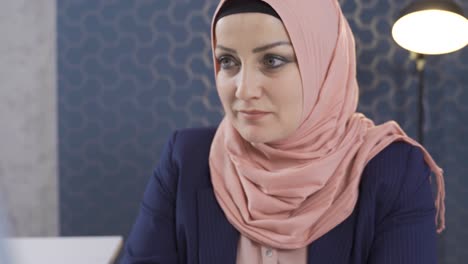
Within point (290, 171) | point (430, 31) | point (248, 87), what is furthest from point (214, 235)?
point (430, 31)

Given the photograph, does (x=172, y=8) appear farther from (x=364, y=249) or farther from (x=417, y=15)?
(x=364, y=249)

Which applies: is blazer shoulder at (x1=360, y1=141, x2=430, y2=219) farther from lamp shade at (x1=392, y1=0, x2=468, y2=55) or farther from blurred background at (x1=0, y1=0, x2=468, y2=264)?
blurred background at (x1=0, y1=0, x2=468, y2=264)

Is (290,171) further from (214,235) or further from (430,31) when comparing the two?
(430,31)

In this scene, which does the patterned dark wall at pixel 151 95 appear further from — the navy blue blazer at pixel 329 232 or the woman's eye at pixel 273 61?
the woman's eye at pixel 273 61

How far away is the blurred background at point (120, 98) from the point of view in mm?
1834

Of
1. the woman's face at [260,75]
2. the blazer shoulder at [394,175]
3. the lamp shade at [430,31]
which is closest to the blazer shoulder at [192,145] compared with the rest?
the woman's face at [260,75]

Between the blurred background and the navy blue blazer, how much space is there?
94 cm

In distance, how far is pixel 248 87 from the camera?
800 mm

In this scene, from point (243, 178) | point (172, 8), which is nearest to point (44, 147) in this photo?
point (172, 8)

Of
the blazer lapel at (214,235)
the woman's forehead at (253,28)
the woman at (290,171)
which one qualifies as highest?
the woman's forehead at (253,28)

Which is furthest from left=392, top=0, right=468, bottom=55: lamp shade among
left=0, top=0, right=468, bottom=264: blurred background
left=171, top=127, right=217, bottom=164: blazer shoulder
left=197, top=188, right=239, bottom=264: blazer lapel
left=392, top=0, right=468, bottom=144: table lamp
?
left=197, top=188, right=239, bottom=264: blazer lapel

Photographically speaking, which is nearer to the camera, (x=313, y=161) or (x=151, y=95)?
(x=313, y=161)

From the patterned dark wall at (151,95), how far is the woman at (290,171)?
0.91m

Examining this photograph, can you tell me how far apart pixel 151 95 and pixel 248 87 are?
1204mm
